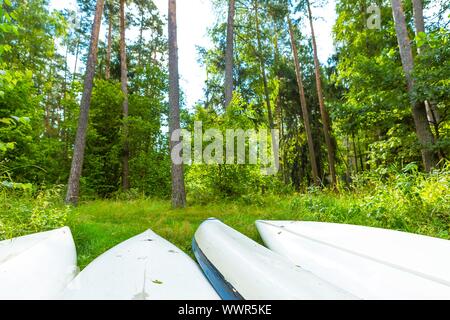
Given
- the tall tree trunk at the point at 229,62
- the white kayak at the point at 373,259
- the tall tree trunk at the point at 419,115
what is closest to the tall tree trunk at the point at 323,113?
the tall tree trunk at the point at 229,62

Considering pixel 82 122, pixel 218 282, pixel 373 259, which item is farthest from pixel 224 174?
pixel 218 282

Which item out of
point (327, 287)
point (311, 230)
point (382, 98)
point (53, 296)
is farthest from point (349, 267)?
point (382, 98)

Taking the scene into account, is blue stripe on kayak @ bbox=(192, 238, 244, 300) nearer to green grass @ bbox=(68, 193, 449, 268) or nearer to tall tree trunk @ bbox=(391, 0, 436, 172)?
green grass @ bbox=(68, 193, 449, 268)

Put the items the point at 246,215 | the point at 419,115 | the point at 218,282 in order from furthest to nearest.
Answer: the point at 419,115, the point at 246,215, the point at 218,282

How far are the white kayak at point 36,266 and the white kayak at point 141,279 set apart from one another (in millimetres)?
174

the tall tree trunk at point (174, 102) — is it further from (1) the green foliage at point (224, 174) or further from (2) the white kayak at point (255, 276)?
(2) the white kayak at point (255, 276)

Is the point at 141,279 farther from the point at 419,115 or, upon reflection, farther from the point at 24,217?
the point at 419,115

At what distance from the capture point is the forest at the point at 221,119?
360 centimetres

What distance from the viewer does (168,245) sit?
279 cm

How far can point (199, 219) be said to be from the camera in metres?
4.75

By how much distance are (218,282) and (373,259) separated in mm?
1218

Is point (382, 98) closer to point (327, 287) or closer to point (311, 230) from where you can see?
point (311, 230)
